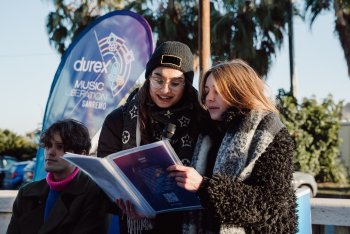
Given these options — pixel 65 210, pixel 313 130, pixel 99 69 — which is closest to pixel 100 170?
pixel 65 210

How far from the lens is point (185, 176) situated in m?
1.89

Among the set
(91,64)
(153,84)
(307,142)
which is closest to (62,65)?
(91,64)

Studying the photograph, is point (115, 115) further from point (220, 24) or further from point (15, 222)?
point (220, 24)

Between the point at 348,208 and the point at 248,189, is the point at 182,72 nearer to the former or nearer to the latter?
the point at 248,189

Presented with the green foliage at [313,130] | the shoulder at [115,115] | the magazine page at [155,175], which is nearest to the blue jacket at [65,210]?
the shoulder at [115,115]

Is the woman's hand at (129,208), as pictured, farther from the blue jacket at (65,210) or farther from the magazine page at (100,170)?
the blue jacket at (65,210)

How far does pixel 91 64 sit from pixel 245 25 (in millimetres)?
12151

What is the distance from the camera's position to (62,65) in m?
5.08

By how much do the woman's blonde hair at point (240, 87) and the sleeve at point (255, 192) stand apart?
0.19 metres

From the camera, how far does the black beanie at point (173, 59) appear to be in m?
2.43

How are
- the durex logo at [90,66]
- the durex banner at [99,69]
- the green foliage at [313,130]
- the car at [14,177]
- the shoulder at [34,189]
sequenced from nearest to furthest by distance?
Result: the shoulder at [34,189] < the durex banner at [99,69] < the durex logo at [90,66] < the green foliage at [313,130] < the car at [14,177]

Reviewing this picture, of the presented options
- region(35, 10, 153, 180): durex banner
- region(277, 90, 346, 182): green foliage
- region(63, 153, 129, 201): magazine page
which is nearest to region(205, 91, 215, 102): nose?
region(63, 153, 129, 201): magazine page

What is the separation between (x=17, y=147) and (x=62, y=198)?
2315 cm

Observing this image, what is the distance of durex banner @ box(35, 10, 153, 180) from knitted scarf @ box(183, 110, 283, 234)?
2.98m
